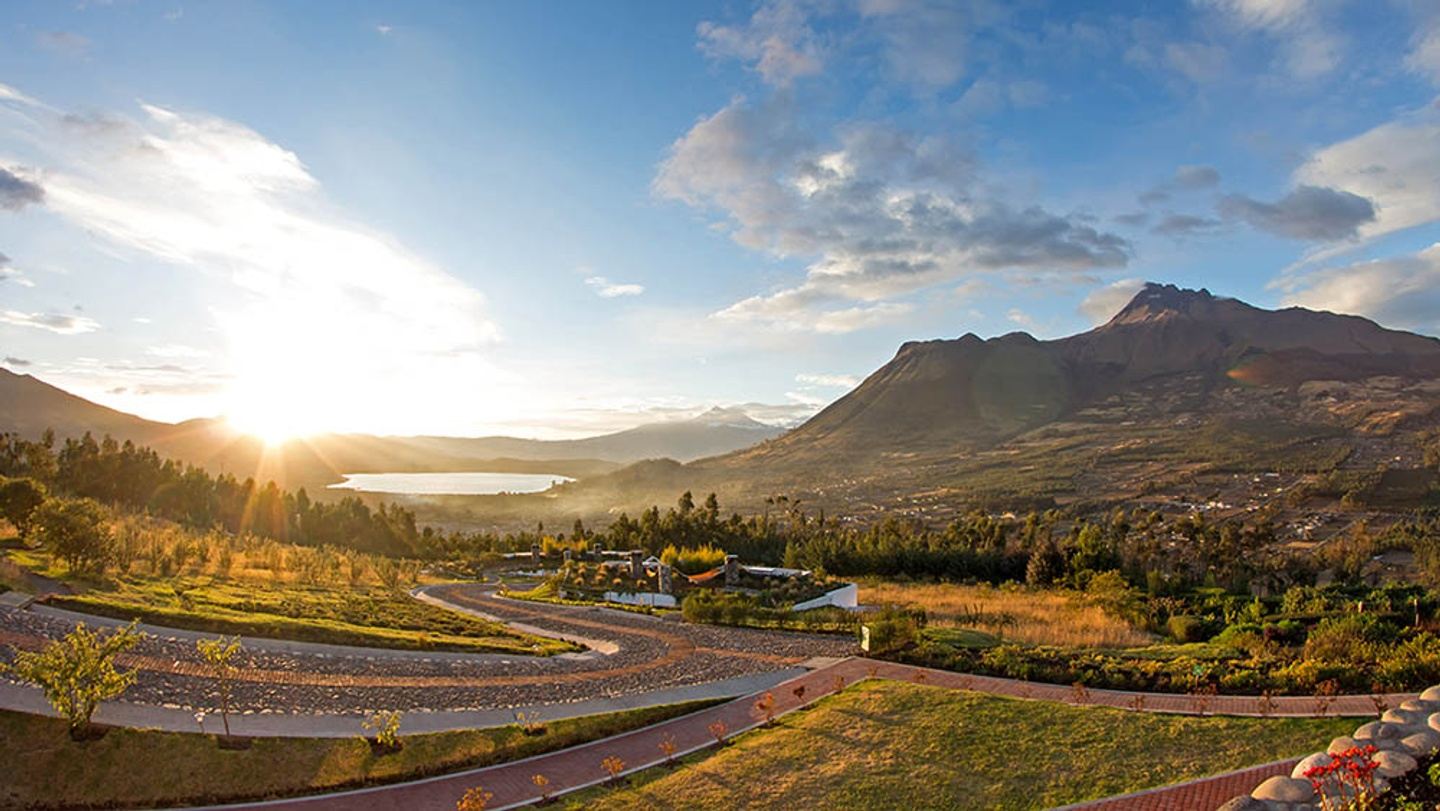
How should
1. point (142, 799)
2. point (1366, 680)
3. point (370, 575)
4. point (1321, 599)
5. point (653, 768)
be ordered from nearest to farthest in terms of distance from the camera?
point (142, 799)
point (653, 768)
point (1366, 680)
point (1321, 599)
point (370, 575)

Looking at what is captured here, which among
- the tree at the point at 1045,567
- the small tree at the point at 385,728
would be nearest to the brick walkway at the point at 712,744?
the small tree at the point at 385,728

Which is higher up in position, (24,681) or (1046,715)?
(24,681)

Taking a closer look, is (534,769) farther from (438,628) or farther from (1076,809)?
Result: (438,628)

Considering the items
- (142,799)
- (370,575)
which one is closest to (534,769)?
(142,799)

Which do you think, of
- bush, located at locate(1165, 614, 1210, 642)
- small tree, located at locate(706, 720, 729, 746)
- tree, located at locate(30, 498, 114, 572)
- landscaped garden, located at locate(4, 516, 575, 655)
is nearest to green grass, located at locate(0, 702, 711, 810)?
small tree, located at locate(706, 720, 729, 746)

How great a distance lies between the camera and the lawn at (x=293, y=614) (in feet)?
59.2

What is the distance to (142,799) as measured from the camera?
10648 millimetres

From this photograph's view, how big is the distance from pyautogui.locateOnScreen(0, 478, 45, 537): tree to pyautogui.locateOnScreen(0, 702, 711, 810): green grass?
18.8 meters

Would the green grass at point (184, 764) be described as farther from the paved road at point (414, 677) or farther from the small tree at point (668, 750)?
the small tree at point (668, 750)

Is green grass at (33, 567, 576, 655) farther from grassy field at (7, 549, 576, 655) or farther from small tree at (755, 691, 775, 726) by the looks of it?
small tree at (755, 691, 775, 726)

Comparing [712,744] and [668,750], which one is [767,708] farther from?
[668,750]

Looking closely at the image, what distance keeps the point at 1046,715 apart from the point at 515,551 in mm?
50561

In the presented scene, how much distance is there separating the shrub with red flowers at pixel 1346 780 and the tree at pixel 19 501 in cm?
3259

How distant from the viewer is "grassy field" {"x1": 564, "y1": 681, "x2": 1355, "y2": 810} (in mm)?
10438
